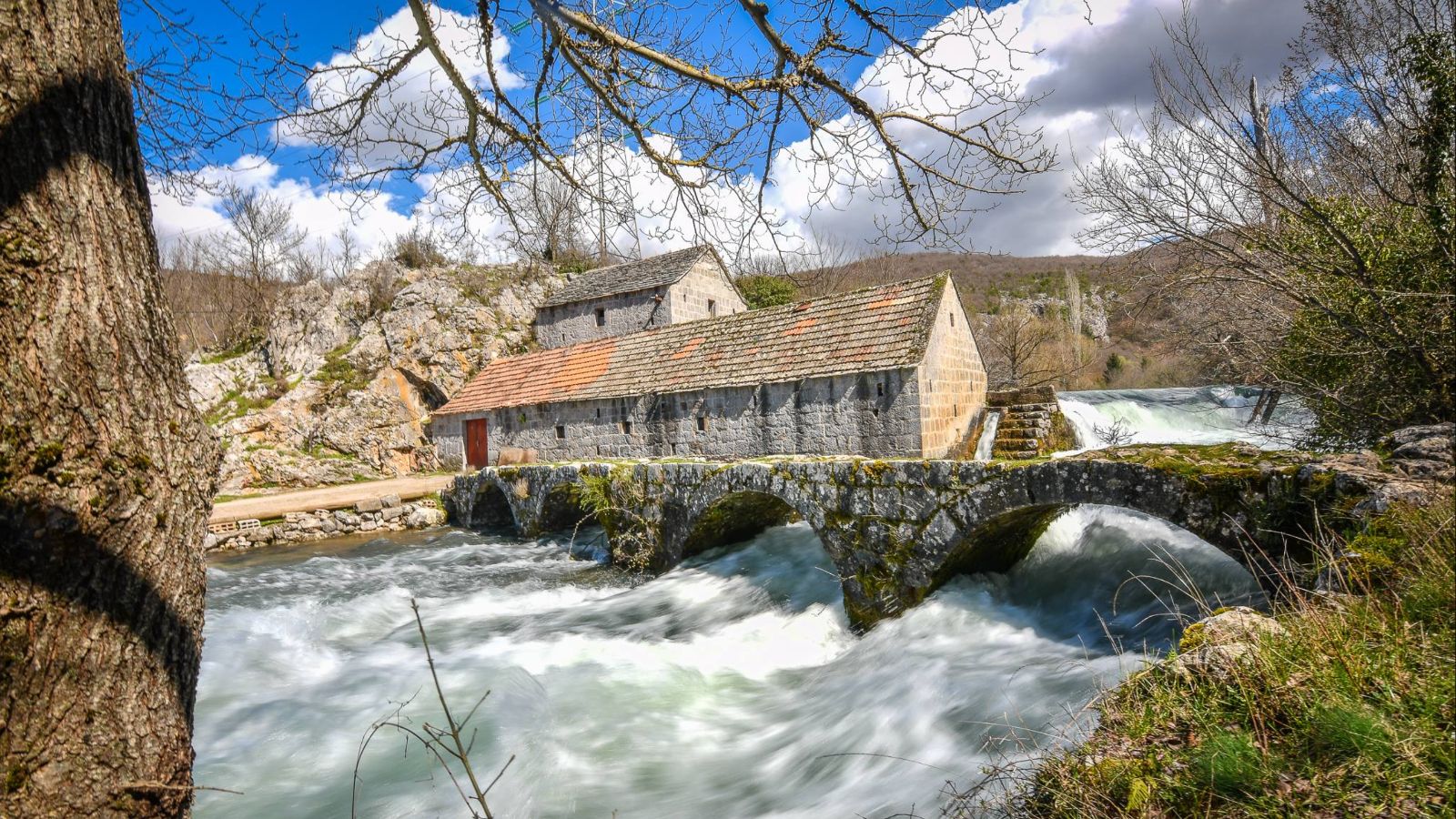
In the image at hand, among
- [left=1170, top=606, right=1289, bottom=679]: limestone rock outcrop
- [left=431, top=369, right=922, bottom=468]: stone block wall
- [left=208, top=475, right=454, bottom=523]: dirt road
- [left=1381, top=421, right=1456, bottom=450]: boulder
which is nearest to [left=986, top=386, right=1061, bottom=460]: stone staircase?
[left=431, top=369, right=922, bottom=468]: stone block wall

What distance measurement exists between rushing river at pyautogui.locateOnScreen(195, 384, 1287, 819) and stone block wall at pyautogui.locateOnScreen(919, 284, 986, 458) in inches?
218

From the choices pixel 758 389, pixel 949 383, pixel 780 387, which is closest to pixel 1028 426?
pixel 949 383

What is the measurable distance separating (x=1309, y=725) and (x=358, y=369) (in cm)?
2822

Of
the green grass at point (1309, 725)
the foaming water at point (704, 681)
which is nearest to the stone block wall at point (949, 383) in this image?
the foaming water at point (704, 681)

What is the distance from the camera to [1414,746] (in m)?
2.05

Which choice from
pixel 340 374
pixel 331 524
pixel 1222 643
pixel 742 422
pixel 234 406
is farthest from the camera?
pixel 340 374

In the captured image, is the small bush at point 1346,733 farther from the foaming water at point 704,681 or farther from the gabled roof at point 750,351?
the gabled roof at point 750,351

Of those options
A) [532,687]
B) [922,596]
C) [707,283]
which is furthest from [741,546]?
[707,283]

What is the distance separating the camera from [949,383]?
14906 millimetres

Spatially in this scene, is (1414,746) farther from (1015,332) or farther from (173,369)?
(1015,332)

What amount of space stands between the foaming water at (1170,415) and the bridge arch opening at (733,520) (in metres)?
8.59

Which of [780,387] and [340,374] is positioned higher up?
[340,374]

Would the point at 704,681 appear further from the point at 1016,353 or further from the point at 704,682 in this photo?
the point at 1016,353

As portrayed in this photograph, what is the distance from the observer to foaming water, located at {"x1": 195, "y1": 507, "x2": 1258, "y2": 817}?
436cm
